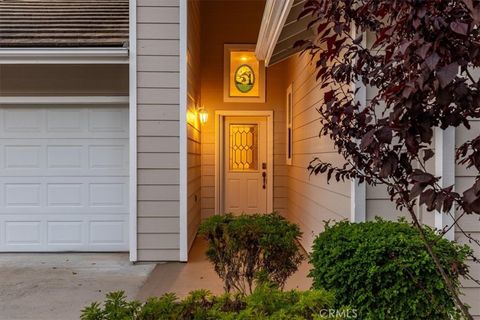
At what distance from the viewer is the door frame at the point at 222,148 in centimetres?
706

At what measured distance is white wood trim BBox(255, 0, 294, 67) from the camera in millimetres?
3656

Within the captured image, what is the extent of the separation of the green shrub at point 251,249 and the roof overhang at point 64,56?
2786 mm

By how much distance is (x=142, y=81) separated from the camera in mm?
4727

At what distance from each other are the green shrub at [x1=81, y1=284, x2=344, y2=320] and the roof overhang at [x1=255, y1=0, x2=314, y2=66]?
2.27 m

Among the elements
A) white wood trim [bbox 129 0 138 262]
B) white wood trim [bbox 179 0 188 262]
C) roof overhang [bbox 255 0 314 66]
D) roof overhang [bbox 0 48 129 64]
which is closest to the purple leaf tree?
roof overhang [bbox 255 0 314 66]

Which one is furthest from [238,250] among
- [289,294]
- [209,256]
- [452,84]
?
[452,84]

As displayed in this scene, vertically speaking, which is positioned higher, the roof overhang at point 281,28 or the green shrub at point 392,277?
the roof overhang at point 281,28

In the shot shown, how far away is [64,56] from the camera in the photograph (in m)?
4.70

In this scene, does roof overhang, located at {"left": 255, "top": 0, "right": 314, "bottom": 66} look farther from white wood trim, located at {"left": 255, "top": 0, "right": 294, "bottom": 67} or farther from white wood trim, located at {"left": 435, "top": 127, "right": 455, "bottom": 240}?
white wood trim, located at {"left": 435, "top": 127, "right": 455, "bottom": 240}

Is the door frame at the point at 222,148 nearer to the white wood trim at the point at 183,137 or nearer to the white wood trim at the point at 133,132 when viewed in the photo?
the white wood trim at the point at 183,137

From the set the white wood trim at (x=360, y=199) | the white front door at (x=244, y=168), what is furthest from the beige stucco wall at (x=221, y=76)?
the white wood trim at (x=360, y=199)

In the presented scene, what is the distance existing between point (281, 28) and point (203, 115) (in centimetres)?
301

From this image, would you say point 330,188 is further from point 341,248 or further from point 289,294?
point 289,294

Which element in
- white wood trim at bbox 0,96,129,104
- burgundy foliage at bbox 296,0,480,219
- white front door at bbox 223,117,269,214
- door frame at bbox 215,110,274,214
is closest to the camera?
burgundy foliage at bbox 296,0,480,219
